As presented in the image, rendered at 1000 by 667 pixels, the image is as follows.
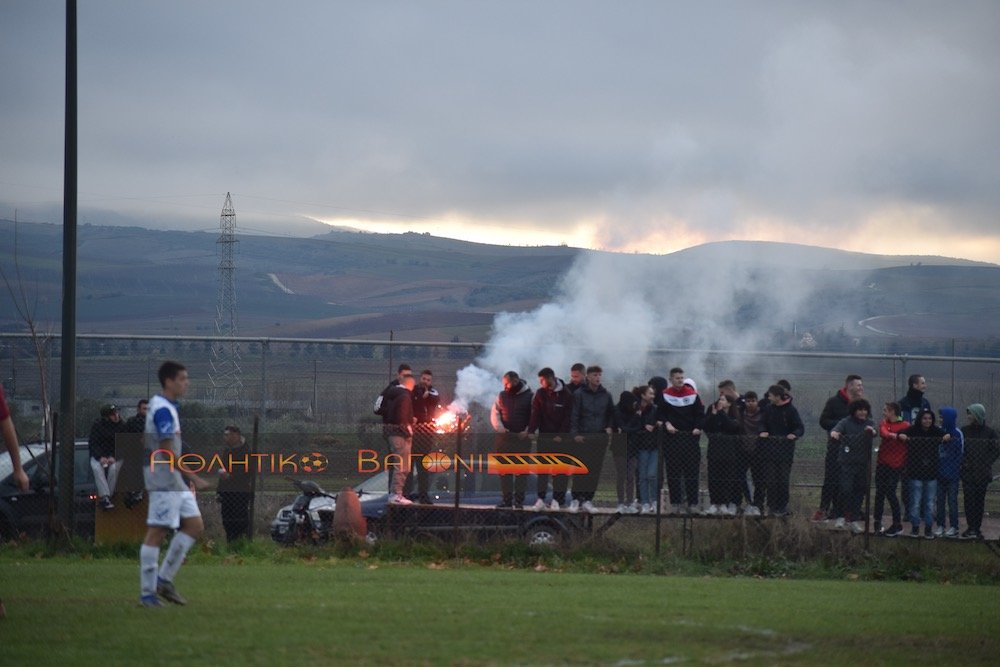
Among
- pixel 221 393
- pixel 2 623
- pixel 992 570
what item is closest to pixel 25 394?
pixel 221 393

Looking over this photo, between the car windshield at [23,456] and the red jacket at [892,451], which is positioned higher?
the red jacket at [892,451]

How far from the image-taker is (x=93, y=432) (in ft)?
56.4

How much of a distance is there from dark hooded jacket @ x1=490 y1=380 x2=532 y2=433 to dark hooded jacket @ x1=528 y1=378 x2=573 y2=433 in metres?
0.13

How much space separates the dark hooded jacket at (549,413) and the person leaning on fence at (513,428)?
0.49 feet

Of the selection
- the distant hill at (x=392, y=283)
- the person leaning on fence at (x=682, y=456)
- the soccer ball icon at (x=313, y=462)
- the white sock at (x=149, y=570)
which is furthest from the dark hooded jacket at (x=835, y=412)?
the distant hill at (x=392, y=283)

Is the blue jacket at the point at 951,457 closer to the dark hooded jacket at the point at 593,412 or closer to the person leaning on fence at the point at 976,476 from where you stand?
the person leaning on fence at the point at 976,476

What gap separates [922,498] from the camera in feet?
52.2

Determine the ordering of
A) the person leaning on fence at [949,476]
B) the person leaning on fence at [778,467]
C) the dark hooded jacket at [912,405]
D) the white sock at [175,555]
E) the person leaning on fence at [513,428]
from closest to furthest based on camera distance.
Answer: the white sock at [175,555] < the person leaning on fence at [949,476] < the person leaning on fence at [778,467] < the person leaning on fence at [513,428] < the dark hooded jacket at [912,405]

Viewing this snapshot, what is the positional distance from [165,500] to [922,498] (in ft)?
34.0

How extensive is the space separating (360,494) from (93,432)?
3980 millimetres

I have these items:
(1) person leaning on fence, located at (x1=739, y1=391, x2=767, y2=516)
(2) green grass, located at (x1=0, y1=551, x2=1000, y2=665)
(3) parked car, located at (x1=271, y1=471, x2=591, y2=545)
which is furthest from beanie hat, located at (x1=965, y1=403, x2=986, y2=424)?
(3) parked car, located at (x1=271, y1=471, x2=591, y2=545)

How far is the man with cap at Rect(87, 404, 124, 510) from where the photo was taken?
55.1ft

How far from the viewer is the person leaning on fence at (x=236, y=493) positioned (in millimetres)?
16578

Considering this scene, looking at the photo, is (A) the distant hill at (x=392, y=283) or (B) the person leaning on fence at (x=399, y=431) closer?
(B) the person leaning on fence at (x=399, y=431)
